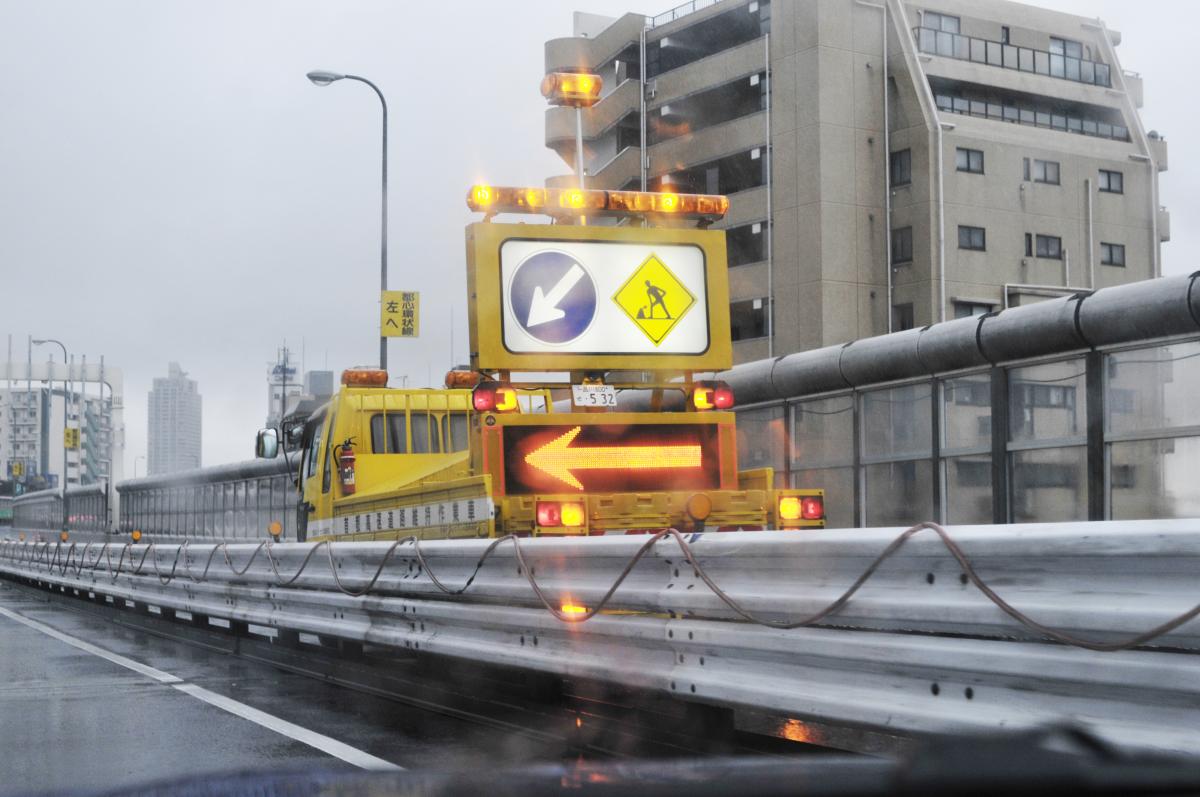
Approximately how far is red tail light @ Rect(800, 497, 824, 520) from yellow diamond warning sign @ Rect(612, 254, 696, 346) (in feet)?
5.95

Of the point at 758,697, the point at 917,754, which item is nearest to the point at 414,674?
the point at 758,697

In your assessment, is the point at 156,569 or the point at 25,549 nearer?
the point at 156,569

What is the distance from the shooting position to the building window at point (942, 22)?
187 ft

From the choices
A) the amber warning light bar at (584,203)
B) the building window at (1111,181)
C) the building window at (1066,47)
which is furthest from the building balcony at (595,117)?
the amber warning light bar at (584,203)

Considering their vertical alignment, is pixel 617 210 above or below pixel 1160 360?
above

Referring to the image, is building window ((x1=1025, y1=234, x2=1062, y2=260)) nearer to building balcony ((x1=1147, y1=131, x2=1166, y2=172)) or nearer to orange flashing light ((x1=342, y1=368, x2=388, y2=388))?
building balcony ((x1=1147, y1=131, x2=1166, y2=172))

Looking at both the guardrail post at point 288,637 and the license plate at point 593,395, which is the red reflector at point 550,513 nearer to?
the license plate at point 593,395

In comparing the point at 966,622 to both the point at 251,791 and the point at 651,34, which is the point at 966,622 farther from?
the point at 651,34

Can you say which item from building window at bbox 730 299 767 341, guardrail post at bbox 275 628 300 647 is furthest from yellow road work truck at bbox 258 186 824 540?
building window at bbox 730 299 767 341

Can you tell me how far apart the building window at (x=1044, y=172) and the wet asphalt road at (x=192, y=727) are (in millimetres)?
49350

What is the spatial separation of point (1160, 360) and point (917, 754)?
1224 cm

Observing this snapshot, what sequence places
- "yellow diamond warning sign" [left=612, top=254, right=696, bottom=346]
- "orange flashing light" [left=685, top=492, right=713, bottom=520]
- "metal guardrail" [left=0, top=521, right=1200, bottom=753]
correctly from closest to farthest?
"metal guardrail" [left=0, top=521, right=1200, bottom=753]
"orange flashing light" [left=685, top=492, right=713, bottom=520]
"yellow diamond warning sign" [left=612, top=254, right=696, bottom=346]

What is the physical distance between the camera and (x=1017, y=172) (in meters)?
56.1

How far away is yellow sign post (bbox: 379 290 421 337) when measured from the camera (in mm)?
30219
